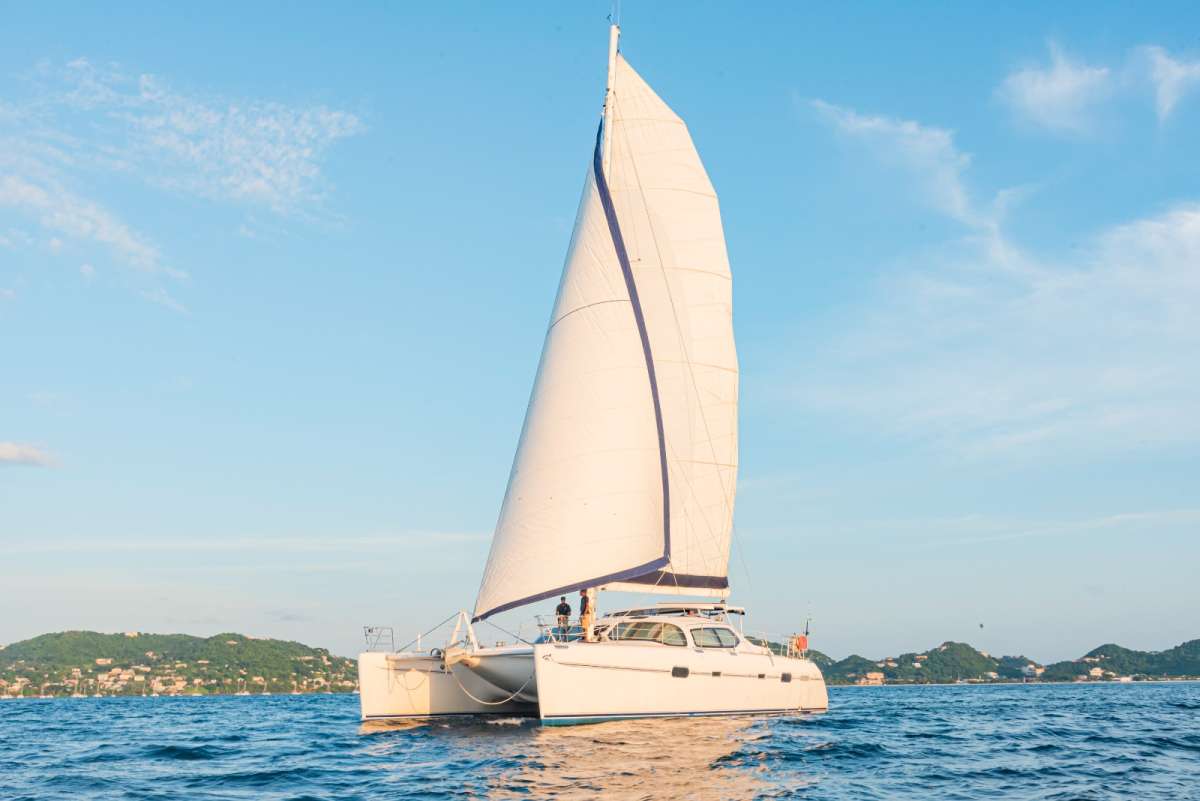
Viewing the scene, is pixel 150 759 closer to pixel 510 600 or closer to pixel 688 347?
pixel 510 600

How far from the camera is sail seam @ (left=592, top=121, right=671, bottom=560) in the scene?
70.3ft

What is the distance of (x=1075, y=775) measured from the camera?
1535 centimetres

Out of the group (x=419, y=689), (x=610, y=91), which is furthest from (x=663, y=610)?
→ (x=610, y=91)

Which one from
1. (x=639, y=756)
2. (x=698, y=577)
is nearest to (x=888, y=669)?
(x=698, y=577)

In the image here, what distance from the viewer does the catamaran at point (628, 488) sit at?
20250mm

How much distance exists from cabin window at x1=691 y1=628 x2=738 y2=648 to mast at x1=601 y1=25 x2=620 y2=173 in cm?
1159

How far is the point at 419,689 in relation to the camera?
22.2m

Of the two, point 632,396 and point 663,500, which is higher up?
point 632,396

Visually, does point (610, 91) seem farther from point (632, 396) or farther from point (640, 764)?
point (640, 764)

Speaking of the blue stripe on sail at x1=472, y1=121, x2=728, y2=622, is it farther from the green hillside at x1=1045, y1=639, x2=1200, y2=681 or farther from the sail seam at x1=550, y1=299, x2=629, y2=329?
the green hillside at x1=1045, y1=639, x2=1200, y2=681

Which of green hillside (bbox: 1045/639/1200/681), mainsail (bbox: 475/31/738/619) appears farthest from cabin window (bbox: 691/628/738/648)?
green hillside (bbox: 1045/639/1200/681)

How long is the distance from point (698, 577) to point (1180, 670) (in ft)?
381

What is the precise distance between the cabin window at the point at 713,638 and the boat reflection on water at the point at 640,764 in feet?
7.61

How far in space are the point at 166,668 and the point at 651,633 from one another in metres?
84.3
